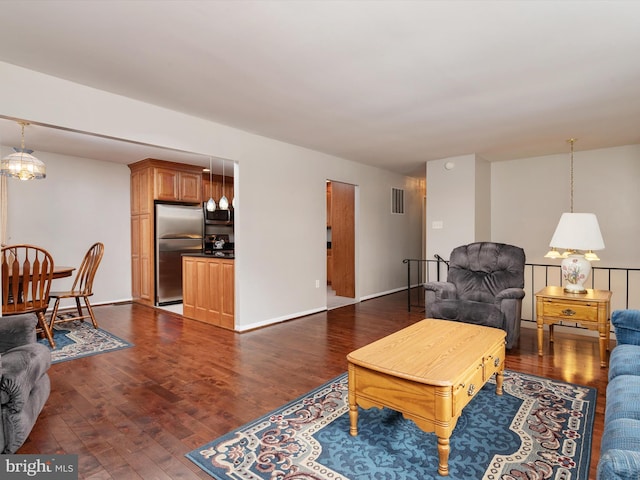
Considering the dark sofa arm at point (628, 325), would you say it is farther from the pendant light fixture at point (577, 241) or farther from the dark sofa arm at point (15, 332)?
the dark sofa arm at point (15, 332)

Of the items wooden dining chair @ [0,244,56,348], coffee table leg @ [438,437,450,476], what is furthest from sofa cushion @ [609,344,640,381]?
wooden dining chair @ [0,244,56,348]

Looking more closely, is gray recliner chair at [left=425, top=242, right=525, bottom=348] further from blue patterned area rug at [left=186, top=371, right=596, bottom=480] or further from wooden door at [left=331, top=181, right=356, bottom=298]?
wooden door at [left=331, top=181, right=356, bottom=298]

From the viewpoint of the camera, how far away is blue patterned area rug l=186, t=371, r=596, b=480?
1.73m

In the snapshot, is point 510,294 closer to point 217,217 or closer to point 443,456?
point 443,456

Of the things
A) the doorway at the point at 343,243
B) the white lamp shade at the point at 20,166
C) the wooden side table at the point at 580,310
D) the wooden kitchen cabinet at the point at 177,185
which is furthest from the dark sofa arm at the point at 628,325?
the wooden kitchen cabinet at the point at 177,185

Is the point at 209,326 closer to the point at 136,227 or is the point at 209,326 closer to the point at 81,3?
the point at 136,227

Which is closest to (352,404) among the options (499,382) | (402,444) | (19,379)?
(402,444)

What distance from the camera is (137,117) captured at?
3.29m

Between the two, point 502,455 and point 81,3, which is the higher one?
point 81,3

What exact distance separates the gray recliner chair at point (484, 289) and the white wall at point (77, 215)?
5.29m

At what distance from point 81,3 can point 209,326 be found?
3.60 metres

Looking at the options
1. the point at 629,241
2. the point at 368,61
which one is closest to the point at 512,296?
the point at 368,61

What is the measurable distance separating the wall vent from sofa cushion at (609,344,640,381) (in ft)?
16.8

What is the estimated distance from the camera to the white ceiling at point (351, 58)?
6.43 ft
